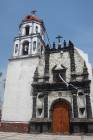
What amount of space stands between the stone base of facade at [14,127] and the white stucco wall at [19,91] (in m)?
0.46

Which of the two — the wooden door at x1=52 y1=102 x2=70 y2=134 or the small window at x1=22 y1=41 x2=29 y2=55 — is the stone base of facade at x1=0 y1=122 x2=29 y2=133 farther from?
the small window at x1=22 y1=41 x2=29 y2=55

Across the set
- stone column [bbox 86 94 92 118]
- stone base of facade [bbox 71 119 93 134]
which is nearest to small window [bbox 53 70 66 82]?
stone column [bbox 86 94 92 118]

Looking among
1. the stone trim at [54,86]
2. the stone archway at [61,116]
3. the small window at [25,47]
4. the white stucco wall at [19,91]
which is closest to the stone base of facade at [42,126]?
the stone archway at [61,116]

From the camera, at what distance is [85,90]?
56.1ft

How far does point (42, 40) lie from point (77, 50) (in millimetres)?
5280

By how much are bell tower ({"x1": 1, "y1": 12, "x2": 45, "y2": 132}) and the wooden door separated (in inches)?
94.4

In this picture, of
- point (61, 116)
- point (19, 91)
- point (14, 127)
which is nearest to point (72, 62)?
point (61, 116)

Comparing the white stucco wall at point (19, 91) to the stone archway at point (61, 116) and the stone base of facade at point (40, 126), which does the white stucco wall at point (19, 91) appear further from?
the stone archway at point (61, 116)

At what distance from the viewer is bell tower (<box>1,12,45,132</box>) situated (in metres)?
18.2

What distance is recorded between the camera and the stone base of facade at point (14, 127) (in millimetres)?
17500

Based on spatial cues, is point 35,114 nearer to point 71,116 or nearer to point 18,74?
point 71,116

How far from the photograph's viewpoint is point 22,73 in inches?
795

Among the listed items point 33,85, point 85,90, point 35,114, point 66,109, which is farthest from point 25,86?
point 85,90

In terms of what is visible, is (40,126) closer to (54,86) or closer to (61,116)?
(61,116)
